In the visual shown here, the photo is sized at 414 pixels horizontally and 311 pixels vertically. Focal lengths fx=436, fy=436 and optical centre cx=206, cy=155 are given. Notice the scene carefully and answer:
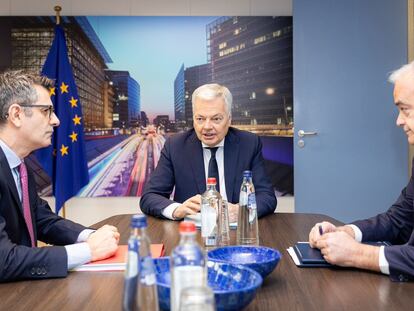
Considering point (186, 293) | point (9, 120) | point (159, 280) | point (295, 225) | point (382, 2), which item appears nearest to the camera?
point (186, 293)

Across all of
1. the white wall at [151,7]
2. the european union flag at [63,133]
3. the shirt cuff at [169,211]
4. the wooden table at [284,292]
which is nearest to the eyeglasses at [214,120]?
the shirt cuff at [169,211]

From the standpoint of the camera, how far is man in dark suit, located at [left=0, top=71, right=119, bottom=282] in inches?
56.6

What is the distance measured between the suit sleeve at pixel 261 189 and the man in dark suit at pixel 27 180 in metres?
0.86

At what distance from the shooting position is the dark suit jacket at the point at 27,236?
1.20 m

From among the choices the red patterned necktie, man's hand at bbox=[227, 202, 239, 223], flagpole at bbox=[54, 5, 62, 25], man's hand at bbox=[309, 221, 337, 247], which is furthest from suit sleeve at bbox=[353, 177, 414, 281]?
flagpole at bbox=[54, 5, 62, 25]

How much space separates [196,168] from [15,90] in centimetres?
101

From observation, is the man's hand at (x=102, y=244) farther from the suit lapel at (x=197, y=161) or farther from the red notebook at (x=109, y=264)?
the suit lapel at (x=197, y=161)

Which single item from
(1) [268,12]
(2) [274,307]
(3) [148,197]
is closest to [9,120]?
(3) [148,197]

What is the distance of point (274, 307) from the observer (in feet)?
3.28

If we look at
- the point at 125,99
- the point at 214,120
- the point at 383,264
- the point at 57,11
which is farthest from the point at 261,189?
the point at 57,11

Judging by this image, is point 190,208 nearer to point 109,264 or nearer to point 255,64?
point 109,264

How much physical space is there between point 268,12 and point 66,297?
324cm

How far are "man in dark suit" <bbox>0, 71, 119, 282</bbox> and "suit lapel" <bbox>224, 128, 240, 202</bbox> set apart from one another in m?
0.87

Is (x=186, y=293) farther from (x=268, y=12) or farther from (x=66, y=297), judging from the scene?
(x=268, y=12)
